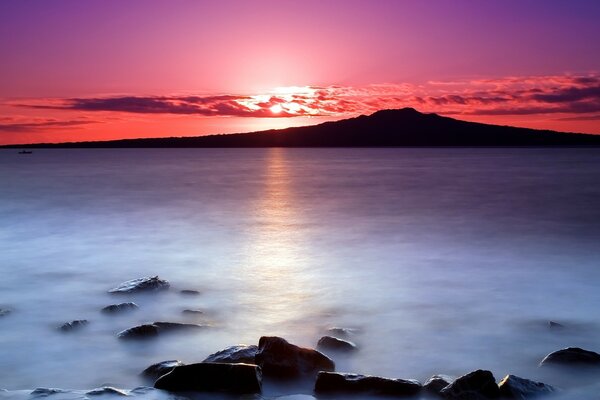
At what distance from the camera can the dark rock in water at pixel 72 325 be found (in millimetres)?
8643

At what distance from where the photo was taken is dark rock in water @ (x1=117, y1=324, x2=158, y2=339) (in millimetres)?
8070

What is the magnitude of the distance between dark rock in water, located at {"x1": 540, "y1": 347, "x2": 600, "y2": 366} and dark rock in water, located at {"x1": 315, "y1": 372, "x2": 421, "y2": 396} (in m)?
1.95

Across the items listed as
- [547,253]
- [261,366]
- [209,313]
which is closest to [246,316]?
[209,313]

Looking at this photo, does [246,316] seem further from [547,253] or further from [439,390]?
[547,253]

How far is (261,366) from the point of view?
21.4ft

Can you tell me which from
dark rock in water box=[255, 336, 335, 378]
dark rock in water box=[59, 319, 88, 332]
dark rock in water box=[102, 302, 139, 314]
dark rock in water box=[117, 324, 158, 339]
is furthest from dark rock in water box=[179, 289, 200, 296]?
dark rock in water box=[255, 336, 335, 378]

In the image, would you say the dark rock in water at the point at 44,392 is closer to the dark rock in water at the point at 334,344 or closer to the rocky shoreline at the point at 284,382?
the rocky shoreline at the point at 284,382

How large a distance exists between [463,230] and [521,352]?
13446 mm

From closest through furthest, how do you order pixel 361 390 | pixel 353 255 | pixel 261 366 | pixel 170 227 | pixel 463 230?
1. pixel 361 390
2. pixel 261 366
3. pixel 353 255
4. pixel 463 230
5. pixel 170 227

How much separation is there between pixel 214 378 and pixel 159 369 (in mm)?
Answer: 1051

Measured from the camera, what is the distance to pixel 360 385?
6.11 m

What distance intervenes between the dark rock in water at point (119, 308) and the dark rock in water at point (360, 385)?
436 centimetres

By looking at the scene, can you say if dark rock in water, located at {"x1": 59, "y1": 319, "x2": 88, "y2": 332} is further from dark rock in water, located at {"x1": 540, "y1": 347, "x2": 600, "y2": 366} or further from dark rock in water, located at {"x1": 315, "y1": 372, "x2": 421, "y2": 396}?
dark rock in water, located at {"x1": 540, "y1": 347, "x2": 600, "y2": 366}

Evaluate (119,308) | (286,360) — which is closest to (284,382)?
(286,360)
